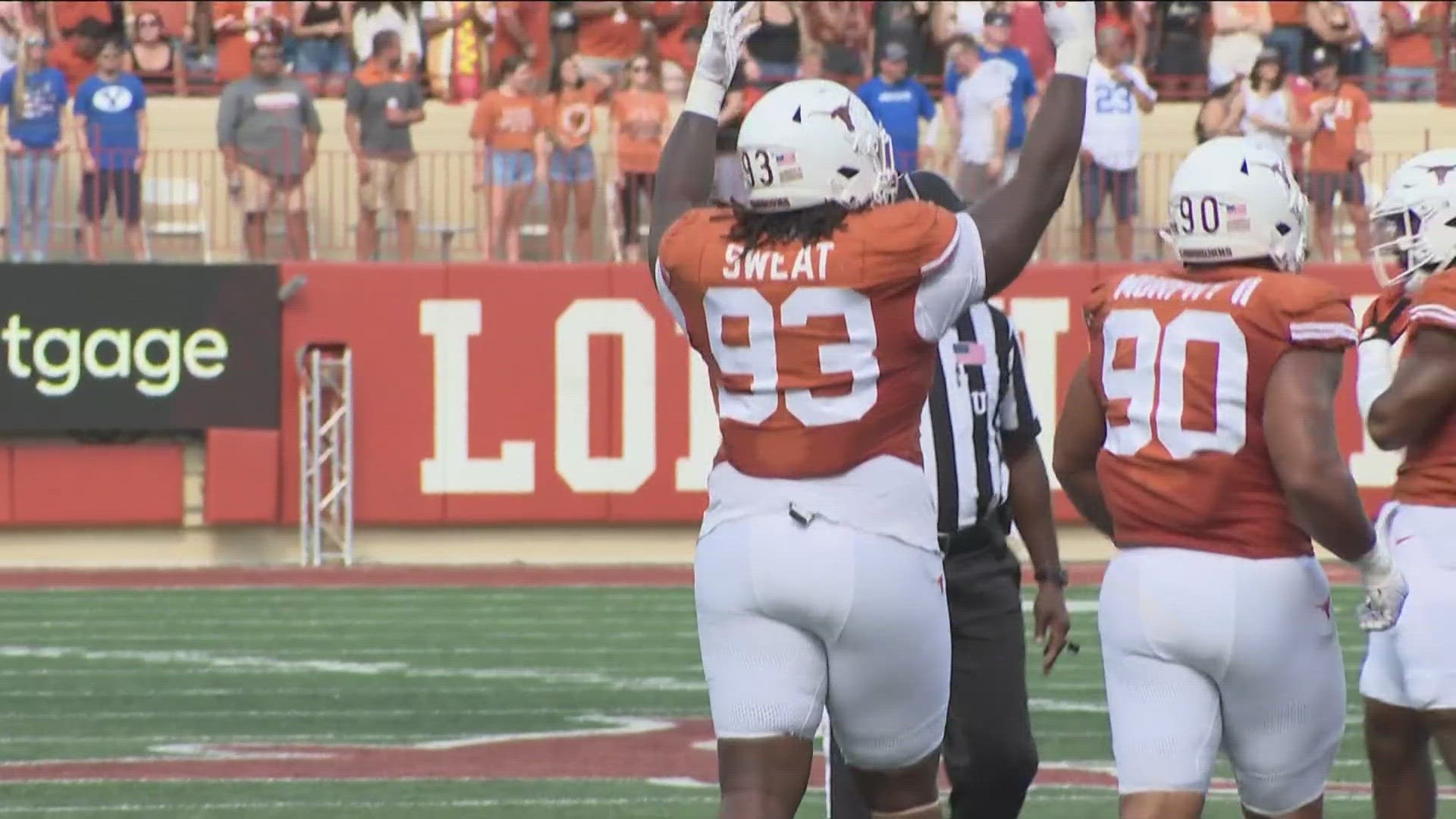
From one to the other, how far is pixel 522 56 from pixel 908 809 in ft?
45.2

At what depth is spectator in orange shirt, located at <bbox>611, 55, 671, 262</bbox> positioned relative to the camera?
17.3 m

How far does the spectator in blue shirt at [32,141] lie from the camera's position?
16.8 metres

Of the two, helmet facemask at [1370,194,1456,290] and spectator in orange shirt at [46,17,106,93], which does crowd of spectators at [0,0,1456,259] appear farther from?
helmet facemask at [1370,194,1456,290]

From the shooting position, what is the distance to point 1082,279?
17.4 meters

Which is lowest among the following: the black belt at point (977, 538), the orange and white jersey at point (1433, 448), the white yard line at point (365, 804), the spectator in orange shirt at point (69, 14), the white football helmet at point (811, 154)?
the white yard line at point (365, 804)

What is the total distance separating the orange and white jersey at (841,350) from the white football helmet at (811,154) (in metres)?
0.06

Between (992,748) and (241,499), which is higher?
(992,748)

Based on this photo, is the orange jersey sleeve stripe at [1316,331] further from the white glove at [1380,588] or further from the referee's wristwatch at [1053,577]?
the referee's wristwatch at [1053,577]

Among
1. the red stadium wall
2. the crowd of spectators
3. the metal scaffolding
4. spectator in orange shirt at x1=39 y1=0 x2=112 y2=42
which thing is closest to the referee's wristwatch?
the crowd of spectators

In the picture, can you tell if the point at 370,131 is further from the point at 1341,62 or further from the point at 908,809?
the point at 908,809

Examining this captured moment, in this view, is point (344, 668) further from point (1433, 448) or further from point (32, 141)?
point (32, 141)

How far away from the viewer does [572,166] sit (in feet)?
57.4

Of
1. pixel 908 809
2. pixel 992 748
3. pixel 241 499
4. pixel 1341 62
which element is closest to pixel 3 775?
pixel 992 748

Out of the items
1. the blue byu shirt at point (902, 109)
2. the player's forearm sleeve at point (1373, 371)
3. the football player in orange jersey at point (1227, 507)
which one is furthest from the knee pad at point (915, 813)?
the blue byu shirt at point (902, 109)
